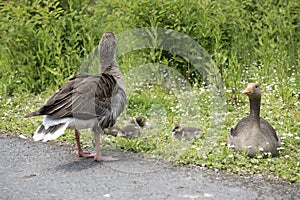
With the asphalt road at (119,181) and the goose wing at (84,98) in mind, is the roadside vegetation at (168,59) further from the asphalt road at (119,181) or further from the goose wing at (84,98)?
the goose wing at (84,98)

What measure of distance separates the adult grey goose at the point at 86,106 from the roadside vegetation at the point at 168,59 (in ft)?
2.30

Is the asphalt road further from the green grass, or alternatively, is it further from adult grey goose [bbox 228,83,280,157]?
adult grey goose [bbox 228,83,280,157]

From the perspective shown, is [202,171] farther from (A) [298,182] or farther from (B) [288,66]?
(B) [288,66]

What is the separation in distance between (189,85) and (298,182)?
3.41 meters

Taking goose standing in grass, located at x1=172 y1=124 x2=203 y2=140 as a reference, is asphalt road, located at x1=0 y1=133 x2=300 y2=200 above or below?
below

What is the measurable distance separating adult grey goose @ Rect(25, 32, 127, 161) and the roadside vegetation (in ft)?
2.30

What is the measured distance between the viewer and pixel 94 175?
233 inches

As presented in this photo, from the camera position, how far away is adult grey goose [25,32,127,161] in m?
5.88

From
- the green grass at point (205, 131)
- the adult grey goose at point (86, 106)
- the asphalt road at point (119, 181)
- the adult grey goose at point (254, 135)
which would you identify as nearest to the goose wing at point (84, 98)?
the adult grey goose at point (86, 106)

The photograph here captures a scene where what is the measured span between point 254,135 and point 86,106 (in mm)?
1928

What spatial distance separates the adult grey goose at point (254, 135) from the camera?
6121 mm

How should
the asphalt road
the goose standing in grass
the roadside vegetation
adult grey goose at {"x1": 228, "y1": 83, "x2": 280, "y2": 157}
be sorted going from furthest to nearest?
the roadside vegetation → the goose standing in grass → adult grey goose at {"x1": 228, "y1": 83, "x2": 280, "y2": 157} → the asphalt road

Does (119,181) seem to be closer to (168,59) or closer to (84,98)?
(84,98)

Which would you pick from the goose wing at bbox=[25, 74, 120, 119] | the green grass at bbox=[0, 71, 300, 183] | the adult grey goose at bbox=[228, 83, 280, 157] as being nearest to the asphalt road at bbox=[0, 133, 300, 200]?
the green grass at bbox=[0, 71, 300, 183]
